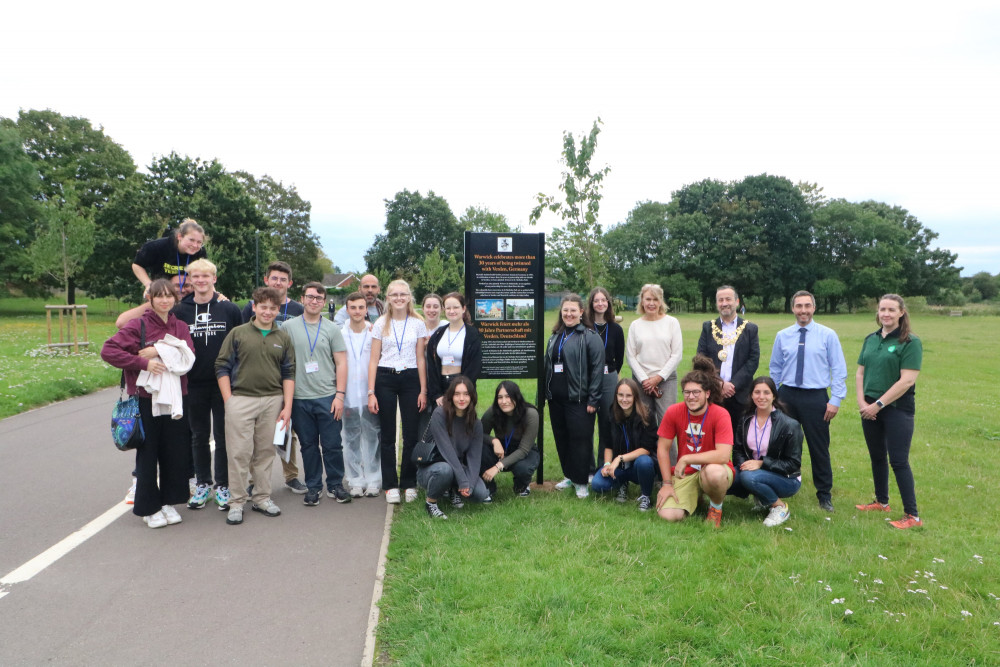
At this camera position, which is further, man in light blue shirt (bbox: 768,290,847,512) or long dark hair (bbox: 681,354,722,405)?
man in light blue shirt (bbox: 768,290,847,512)

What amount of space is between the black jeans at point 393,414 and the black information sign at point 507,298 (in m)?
0.79

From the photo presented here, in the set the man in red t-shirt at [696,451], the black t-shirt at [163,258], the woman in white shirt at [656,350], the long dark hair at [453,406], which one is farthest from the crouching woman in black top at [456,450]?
the black t-shirt at [163,258]

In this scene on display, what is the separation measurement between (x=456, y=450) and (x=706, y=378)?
2353mm

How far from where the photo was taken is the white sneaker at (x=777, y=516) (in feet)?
17.1

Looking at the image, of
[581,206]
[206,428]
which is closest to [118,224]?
[581,206]

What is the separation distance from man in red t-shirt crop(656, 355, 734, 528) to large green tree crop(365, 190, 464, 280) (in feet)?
206

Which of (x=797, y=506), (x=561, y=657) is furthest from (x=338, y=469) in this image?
(x=797, y=506)

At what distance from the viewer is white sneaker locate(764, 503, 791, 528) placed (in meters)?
5.20

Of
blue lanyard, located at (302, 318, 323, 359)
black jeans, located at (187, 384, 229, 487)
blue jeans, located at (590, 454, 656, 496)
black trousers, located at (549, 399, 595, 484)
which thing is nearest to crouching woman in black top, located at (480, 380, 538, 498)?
black trousers, located at (549, 399, 595, 484)

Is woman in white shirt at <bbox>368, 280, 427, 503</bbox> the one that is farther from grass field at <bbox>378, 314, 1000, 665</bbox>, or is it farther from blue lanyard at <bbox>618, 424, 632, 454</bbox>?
blue lanyard at <bbox>618, 424, 632, 454</bbox>

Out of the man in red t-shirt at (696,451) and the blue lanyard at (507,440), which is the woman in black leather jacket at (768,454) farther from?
the blue lanyard at (507,440)

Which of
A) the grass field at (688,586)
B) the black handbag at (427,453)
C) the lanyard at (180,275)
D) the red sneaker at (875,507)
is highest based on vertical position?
the lanyard at (180,275)

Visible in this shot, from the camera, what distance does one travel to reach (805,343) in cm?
592

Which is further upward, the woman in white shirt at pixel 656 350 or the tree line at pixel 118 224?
the tree line at pixel 118 224
